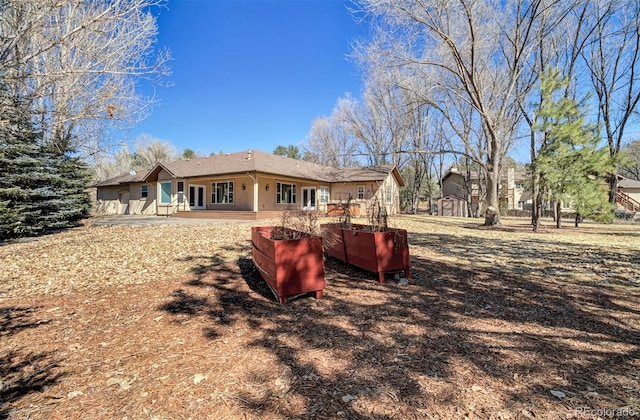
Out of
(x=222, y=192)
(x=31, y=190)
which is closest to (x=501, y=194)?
(x=222, y=192)

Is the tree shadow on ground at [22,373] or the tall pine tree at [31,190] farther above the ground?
the tall pine tree at [31,190]

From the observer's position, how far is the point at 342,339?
3115 mm

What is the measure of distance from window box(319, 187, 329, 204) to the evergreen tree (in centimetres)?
1489

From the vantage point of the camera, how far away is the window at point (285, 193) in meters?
20.8

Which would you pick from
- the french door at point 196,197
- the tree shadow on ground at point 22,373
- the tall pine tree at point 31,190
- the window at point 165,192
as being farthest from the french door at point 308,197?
the tree shadow on ground at point 22,373

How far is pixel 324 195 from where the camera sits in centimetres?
2444

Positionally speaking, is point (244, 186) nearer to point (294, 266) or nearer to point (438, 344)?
point (294, 266)

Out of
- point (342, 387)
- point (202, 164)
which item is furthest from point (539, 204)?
point (202, 164)

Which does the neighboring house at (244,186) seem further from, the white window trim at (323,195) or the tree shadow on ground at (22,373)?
the tree shadow on ground at (22,373)

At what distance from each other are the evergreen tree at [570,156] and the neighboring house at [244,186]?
8.14 m

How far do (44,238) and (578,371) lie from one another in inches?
519

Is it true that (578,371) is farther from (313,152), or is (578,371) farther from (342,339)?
(313,152)

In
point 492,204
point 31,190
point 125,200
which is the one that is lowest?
point 492,204

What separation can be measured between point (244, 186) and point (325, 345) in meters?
17.3
